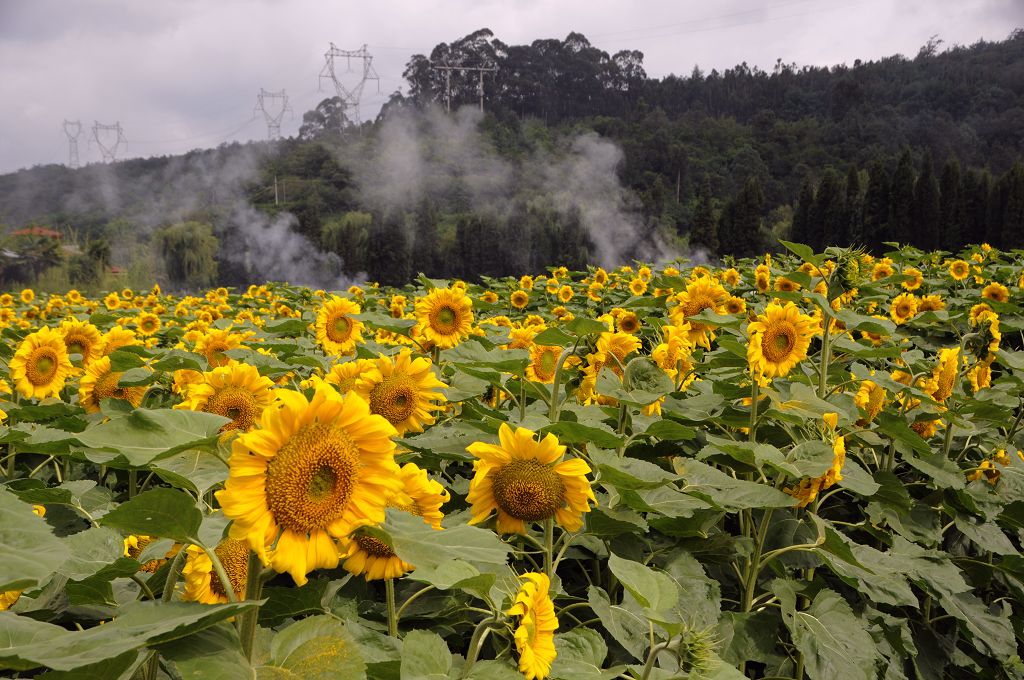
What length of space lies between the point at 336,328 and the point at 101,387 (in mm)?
1079

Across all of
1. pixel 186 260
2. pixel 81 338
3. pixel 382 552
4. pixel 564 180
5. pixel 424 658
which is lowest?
pixel 186 260

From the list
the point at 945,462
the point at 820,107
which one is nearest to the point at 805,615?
the point at 945,462

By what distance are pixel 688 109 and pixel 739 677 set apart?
84628 millimetres

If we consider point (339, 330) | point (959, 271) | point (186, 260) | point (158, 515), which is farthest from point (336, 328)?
point (186, 260)

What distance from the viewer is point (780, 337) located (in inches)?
96.9

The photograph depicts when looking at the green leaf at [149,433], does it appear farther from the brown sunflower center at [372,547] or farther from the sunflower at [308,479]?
the brown sunflower center at [372,547]

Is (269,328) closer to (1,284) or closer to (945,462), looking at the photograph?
(945,462)

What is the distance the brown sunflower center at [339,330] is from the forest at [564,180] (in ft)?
55.2

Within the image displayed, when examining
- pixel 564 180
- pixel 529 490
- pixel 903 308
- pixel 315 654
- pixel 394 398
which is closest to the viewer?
pixel 315 654

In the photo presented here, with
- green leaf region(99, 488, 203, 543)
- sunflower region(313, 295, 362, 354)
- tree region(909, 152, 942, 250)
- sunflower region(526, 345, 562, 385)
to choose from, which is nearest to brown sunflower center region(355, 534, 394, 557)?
green leaf region(99, 488, 203, 543)

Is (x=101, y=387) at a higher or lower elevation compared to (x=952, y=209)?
higher

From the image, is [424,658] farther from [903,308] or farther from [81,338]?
[903,308]

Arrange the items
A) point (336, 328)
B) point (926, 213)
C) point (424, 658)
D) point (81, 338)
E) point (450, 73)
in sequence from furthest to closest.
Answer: point (450, 73)
point (926, 213)
point (336, 328)
point (81, 338)
point (424, 658)

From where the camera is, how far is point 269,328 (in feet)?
11.8
